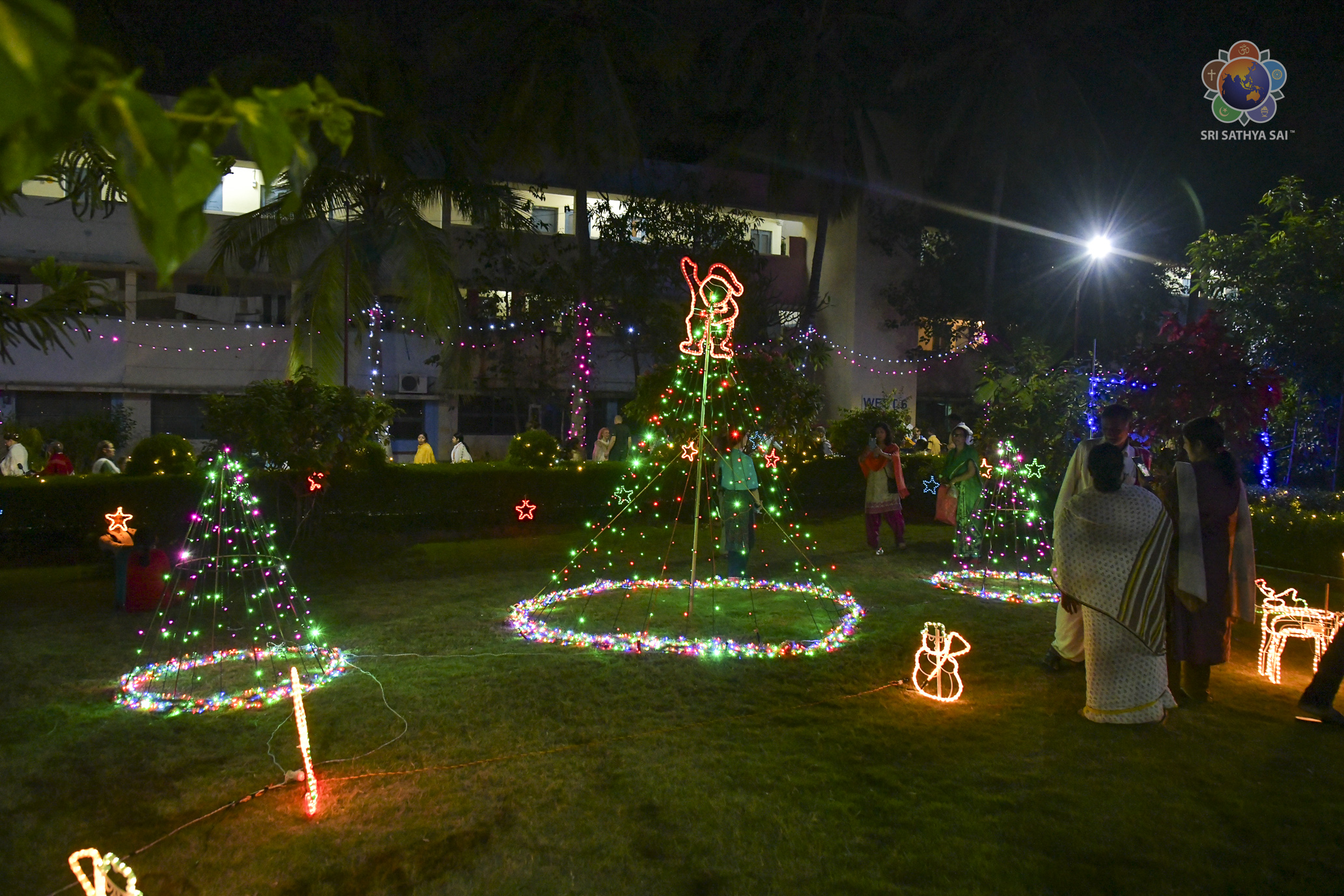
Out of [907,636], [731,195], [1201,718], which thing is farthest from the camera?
[731,195]

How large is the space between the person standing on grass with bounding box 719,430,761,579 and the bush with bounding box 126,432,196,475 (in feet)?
23.8

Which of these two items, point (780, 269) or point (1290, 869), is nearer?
point (1290, 869)

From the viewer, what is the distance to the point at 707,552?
11.4m


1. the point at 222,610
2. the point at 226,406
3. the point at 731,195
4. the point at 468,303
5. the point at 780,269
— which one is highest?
the point at 731,195

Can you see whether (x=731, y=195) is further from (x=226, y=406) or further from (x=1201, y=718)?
(x=1201, y=718)

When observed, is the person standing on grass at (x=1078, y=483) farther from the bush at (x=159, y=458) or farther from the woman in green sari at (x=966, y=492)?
the bush at (x=159, y=458)

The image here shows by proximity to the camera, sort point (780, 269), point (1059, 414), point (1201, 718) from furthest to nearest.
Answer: point (780, 269) < point (1059, 414) < point (1201, 718)

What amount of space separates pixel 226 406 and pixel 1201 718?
1010 cm

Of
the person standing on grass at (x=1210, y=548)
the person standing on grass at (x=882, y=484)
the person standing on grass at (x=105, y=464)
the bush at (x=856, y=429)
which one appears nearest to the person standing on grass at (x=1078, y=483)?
the person standing on grass at (x=1210, y=548)

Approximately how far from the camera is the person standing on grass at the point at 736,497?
9.13m

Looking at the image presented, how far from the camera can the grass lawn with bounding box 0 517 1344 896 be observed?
3.32 meters

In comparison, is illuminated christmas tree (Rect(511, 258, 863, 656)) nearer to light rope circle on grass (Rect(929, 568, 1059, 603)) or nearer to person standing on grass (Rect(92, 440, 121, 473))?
light rope circle on grass (Rect(929, 568, 1059, 603))

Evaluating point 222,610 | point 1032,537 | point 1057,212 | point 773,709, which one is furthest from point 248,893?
point 1057,212

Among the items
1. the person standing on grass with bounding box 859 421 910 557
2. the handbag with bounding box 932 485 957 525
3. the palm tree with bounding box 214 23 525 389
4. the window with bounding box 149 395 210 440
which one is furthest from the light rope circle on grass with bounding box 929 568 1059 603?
the window with bounding box 149 395 210 440
